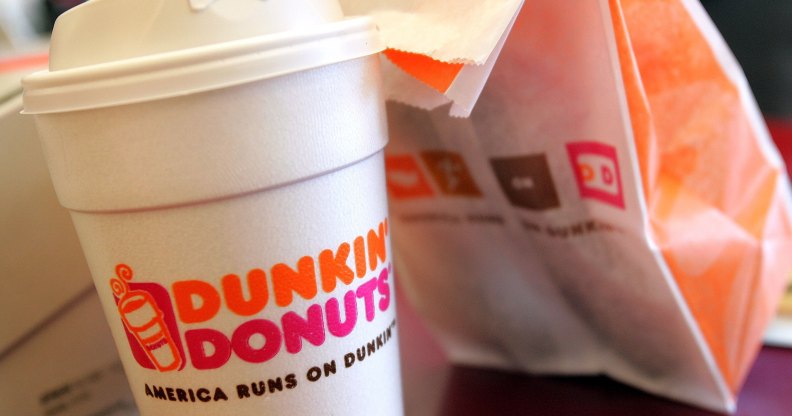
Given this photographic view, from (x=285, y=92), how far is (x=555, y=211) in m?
0.26

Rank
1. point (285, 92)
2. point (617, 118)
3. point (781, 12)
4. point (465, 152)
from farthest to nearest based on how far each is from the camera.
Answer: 1. point (781, 12)
2. point (465, 152)
3. point (617, 118)
4. point (285, 92)

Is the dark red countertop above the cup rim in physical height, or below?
below

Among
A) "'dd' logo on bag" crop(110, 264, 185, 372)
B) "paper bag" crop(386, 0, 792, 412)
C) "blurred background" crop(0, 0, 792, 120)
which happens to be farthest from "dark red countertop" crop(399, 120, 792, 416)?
"blurred background" crop(0, 0, 792, 120)

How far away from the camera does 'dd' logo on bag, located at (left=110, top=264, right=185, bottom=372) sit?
0.35 meters

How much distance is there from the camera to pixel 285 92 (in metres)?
0.33

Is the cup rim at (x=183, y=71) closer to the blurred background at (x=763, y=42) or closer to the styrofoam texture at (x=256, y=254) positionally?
the styrofoam texture at (x=256, y=254)

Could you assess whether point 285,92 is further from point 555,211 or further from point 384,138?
point 555,211

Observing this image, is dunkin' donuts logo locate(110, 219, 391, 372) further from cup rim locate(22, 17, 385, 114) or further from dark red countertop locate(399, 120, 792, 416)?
dark red countertop locate(399, 120, 792, 416)

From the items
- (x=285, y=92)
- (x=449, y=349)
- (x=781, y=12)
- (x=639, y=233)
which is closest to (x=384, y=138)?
(x=285, y=92)

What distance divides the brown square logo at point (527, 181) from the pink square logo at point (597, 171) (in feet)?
0.08

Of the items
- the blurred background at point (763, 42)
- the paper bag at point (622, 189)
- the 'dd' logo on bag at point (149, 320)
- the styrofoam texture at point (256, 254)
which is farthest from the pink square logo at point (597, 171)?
the blurred background at point (763, 42)

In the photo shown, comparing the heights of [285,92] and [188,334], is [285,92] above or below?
above

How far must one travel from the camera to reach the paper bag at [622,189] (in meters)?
0.44

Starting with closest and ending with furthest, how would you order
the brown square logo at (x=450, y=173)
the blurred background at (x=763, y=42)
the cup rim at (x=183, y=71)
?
the cup rim at (x=183, y=71) < the brown square logo at (x=450, y=173) < the blurred background at (x=763, y=42)
